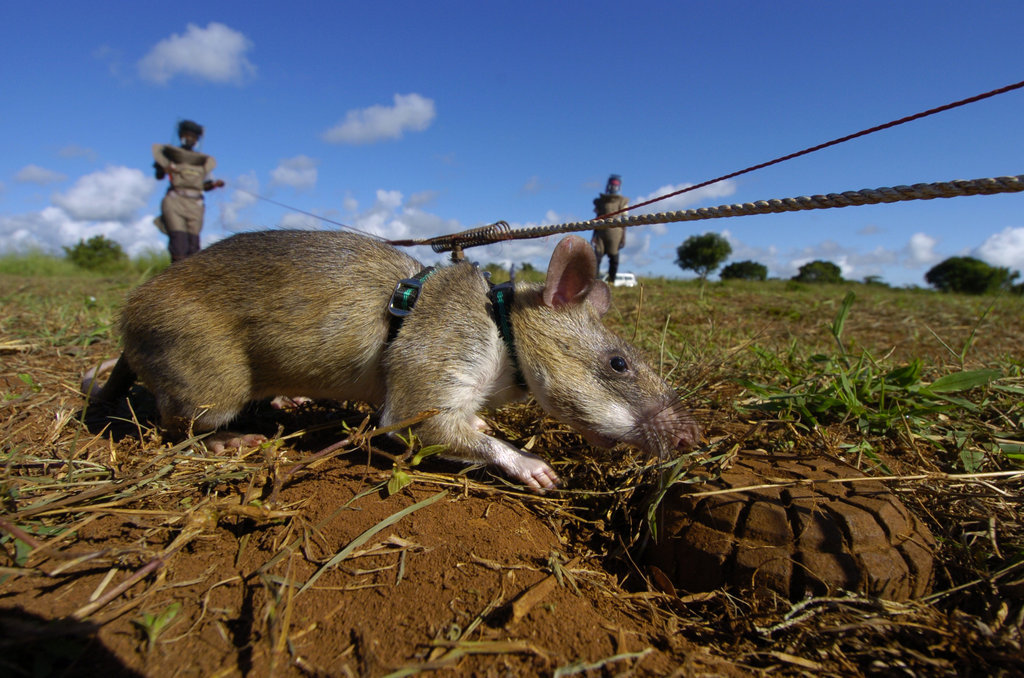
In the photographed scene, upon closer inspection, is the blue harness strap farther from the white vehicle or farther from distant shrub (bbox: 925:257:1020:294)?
distant shrub (bbox: 925:257:1020:294)

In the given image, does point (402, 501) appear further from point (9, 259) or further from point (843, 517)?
point (9, 259)

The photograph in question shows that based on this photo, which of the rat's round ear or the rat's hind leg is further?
the rat's hind leg

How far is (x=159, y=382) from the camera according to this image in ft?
8.83

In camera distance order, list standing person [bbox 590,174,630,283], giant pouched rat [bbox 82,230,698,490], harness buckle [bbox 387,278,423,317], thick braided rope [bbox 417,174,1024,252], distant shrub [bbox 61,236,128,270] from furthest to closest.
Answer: distant shrub [bbox 61,236,128,270] → standing person [bbox 590,174,630,283] → harness buckle [bbox 387,278,423,317] → giant pouched rat [bbox 82,230,698,490] → thick braided rope [bbox 417,174,1024,252]

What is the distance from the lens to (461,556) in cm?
181

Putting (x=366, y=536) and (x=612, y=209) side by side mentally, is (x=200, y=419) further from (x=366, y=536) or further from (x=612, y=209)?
(x=612, y=209)

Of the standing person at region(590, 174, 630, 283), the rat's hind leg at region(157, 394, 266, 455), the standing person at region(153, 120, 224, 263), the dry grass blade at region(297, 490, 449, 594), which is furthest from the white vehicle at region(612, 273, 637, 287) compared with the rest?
the dry grass blade at region(297, 490, 449, 594)

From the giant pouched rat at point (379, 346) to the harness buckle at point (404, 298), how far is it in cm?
5

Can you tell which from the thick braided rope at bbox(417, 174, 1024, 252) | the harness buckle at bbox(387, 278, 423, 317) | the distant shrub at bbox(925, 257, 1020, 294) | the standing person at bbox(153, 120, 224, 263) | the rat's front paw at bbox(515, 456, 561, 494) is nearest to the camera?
the thick braided rope at bbox(417, 174, 1024, 252)

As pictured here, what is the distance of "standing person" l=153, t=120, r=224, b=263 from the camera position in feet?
27.9

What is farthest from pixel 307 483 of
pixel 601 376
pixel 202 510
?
pixel 601 376

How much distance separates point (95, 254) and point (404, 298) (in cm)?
2519

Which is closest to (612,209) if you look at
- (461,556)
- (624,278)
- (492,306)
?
(624,278)

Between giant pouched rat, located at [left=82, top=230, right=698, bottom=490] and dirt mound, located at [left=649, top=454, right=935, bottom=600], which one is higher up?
giant pouched rat, located at [left=82, top=230, right=698, bottom=490]
